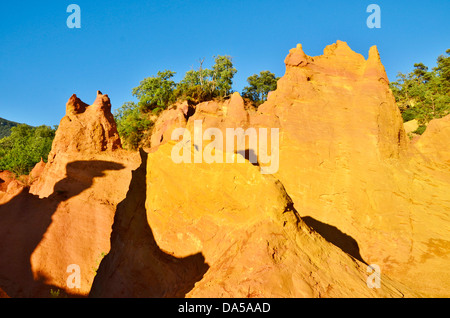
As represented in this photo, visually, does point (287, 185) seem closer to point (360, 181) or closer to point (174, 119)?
point (360, 181)

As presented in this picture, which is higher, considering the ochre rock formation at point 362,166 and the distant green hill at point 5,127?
the distant green hill at point 5,127

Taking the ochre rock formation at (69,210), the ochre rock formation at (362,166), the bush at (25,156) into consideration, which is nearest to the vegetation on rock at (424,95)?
the ochre rock formation at (362,166)

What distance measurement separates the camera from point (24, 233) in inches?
469

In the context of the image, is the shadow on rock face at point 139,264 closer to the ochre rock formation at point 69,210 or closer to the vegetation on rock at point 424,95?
the ochre rock formation at point 69,210

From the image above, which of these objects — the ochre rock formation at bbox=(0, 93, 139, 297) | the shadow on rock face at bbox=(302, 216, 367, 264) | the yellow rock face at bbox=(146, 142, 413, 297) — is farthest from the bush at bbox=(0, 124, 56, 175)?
the shadow on rock face at bbox=(302, 216, 367, 264)

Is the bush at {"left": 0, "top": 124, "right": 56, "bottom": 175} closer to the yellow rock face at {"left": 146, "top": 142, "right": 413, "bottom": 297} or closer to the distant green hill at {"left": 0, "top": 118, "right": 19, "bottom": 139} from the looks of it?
the yellow rock face at {"left": 146, "top": 142, "right": 413, "bottom": 297}

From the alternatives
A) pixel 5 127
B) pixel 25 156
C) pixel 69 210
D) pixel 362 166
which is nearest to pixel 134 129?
pixel 25 156

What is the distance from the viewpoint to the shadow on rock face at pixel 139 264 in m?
5.69

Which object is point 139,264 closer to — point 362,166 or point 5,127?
point 362,166

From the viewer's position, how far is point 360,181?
9578 millimetres

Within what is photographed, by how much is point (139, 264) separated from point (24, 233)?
27.1 ft

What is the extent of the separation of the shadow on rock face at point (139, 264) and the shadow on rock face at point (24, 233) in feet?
19.1

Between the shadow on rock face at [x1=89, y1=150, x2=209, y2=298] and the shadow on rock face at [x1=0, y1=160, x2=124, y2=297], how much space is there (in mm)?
5814
